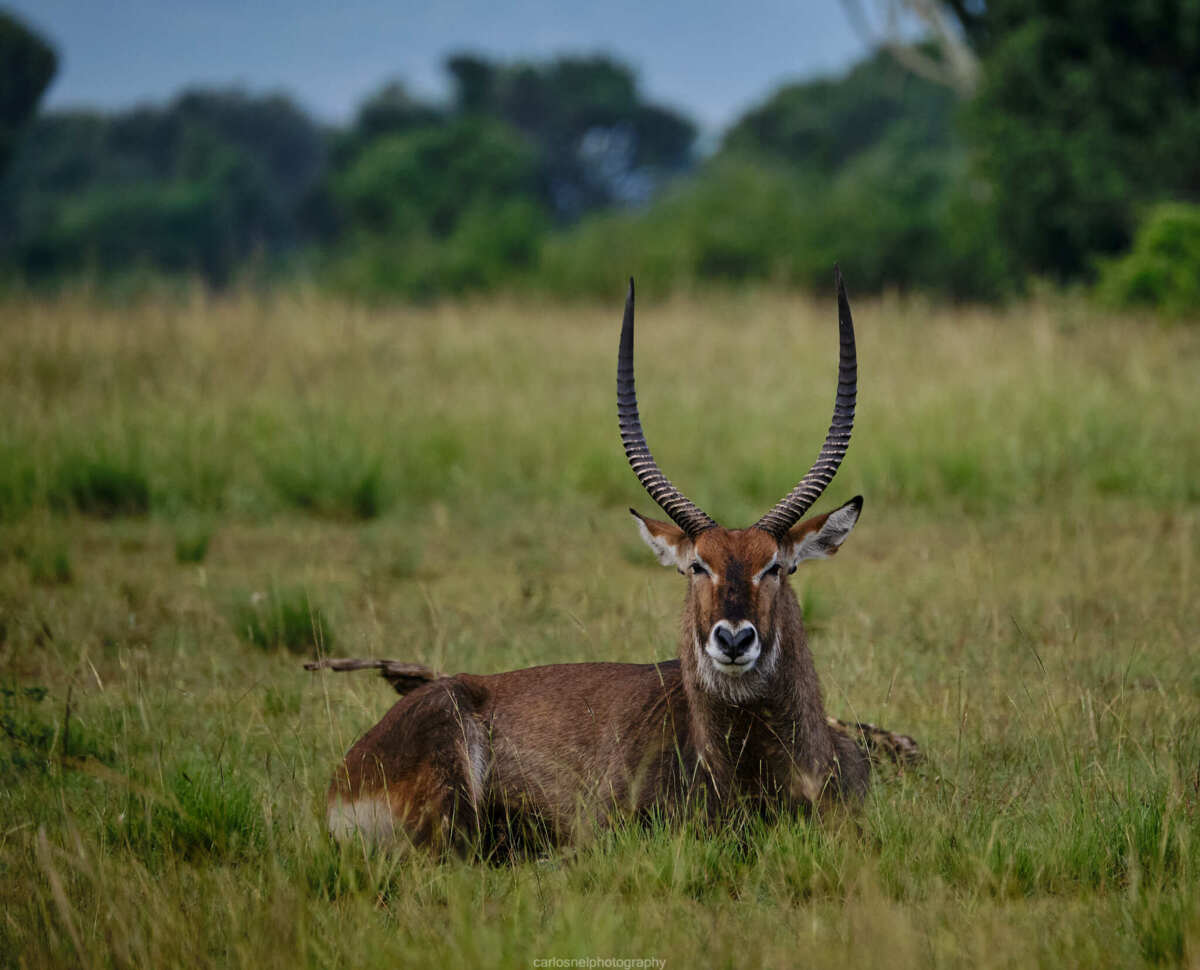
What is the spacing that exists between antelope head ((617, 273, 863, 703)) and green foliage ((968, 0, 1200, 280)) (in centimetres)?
1446

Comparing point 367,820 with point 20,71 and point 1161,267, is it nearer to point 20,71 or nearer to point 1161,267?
point 1161,267

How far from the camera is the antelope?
380cm

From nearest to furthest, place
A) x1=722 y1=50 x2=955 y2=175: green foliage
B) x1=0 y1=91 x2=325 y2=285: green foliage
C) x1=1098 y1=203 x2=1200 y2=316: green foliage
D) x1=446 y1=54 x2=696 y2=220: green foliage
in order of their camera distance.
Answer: x1=1098 y1=203 x2=1200 y2=316: green foliage, x1=0 y1=91 x2=325 y2=285: green foliage, x1=722 y1=50 x2=955 y2=175: green foliage, x1=446 y1=54 x2=696 y2=220: green foliage

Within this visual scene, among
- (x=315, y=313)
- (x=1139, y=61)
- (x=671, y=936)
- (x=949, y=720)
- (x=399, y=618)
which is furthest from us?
(x=1139, y=61)

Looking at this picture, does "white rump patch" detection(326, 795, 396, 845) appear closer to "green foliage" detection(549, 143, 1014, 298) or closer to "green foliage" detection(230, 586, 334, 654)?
"green foliage" detection(230, 586, 334, 654)

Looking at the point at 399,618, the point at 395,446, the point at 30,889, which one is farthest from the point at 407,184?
the point at 30,889

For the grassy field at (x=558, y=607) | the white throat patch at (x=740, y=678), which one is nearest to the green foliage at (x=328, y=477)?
the grassy field at (x=558, y=607)

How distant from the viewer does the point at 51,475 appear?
867cm

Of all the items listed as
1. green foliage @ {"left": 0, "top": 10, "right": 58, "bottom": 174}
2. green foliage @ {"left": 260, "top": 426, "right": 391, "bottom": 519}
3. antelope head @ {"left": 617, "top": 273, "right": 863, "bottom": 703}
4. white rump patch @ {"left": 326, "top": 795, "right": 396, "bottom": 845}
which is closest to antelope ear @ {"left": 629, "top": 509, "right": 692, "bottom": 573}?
antelope head @ {"left": 617, "top": 273, "right": 863, "bottom": 703}

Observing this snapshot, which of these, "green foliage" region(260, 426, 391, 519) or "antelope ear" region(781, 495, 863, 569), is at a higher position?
"antelope ear" region(781, 495, 863, 569)

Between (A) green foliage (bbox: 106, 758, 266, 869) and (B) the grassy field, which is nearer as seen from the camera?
(B) the grassy field

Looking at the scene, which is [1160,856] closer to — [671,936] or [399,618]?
[671,936]

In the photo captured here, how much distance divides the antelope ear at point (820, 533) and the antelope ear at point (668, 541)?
0.93ft

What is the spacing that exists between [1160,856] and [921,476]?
18.4ft
